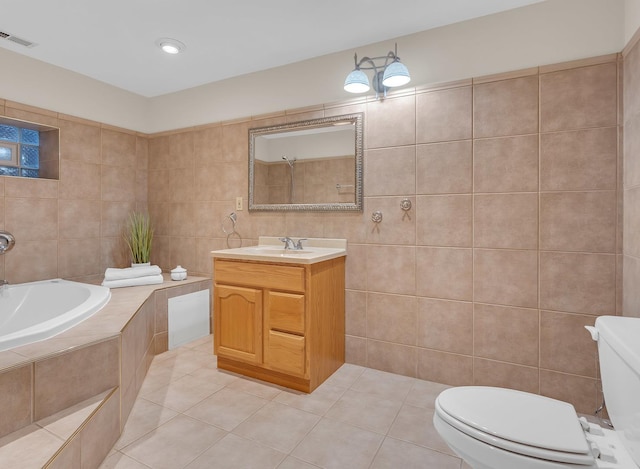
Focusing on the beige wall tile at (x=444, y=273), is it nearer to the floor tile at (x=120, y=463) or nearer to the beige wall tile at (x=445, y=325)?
the beige wall tile at (x=445, y=325)

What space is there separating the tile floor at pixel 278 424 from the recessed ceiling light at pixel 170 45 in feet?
7.36

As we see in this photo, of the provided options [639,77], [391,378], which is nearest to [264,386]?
[391,378]

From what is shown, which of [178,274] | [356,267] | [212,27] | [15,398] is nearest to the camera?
[15,398]

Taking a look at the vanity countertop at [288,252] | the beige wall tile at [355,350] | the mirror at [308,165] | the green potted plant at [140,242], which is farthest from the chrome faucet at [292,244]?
the green potted plant at [140,242]

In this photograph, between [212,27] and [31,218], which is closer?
[212,27]

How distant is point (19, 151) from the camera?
275 cm

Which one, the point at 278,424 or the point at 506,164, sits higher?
the point at 506,164

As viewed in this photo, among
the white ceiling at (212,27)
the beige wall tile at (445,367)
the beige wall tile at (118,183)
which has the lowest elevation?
the beige wall tile at (445,367)

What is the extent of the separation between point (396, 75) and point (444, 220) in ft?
3.01

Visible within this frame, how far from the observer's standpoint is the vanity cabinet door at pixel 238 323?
7.13 ft

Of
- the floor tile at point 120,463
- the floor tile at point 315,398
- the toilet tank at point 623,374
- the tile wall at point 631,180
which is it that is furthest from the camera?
the floor tile at point 315,398

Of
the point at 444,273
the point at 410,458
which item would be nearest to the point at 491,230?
the point at 444,273

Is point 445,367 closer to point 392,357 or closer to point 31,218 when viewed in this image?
point 392,357

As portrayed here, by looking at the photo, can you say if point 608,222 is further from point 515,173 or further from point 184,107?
point 184,107
